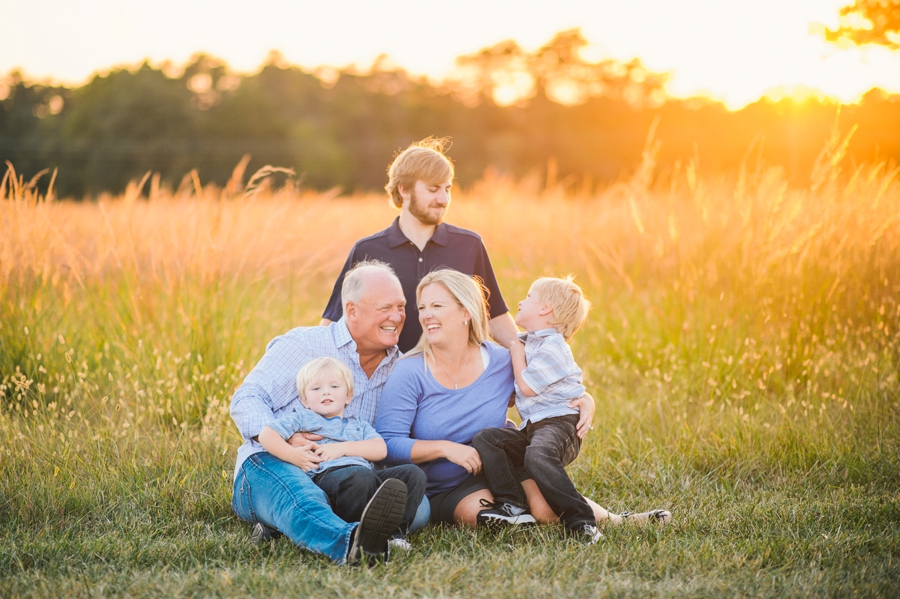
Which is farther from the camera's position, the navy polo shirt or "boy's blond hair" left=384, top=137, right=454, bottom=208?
the navy polo shirt

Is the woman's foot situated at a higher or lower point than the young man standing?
lower

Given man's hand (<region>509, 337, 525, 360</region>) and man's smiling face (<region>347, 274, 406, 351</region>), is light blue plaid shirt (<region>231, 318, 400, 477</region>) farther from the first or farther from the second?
man's hand (<region>509, 337, 525, 360</region>)

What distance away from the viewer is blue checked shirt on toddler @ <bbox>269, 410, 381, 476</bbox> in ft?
10.5

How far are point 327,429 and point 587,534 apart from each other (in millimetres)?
1231

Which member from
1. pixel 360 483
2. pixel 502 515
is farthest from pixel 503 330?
pixel 360 483

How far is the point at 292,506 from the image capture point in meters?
3.06

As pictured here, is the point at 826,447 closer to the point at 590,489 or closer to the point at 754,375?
the point at 754,375

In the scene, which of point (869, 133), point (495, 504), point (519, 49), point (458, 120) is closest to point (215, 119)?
point (458, 120)

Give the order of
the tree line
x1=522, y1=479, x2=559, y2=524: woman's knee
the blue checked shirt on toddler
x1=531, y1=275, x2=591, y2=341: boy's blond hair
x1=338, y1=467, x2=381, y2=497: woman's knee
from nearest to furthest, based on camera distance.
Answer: x1=338, y1=467, x2=381, y2=497: woman's knee < the blue checked shirt on toddler < x1=522, y1=479, x2=559, y2=524: woman's knee < x1=531, y1=275, x2=591, y2=341: boy's blond hair < the tree line

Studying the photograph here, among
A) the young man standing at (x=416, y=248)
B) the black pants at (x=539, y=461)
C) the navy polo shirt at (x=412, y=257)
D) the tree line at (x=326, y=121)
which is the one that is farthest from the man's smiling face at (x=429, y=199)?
the tree line at (x=326, y=121)

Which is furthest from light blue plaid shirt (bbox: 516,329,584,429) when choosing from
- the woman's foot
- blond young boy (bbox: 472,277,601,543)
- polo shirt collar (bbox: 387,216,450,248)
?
polo shirt collar (bbox: 387,216,450,248)

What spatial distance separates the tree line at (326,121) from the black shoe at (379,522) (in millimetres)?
31750

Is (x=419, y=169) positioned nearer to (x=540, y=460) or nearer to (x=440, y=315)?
(x=440, y=315)

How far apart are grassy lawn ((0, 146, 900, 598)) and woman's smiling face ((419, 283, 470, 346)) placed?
2.90 feet
